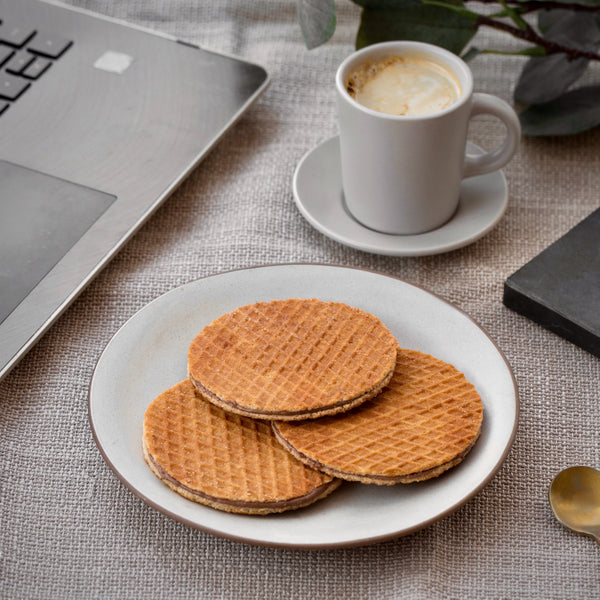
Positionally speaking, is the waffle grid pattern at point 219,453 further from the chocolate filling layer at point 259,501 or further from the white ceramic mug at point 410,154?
the white ceramic mug at point 410,154

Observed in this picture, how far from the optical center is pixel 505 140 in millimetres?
979

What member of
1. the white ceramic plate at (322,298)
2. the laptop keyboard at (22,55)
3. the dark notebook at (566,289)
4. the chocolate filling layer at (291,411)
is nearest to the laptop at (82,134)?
the laptop keyboard at (22,55)

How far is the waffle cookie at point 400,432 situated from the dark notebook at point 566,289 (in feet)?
0.55

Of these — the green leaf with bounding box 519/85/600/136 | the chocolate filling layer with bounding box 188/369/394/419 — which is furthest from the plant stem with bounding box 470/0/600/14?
the chocolate filling layer with bounding box 188/369/394/419

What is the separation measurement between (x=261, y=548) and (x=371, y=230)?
0.45m

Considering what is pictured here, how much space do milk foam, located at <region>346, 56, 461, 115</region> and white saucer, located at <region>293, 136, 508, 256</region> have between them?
16cm

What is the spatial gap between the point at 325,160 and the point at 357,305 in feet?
1.00

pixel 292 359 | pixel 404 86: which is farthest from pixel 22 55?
pixel 292 359

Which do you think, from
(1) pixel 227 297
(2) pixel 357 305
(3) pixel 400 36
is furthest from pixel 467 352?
(3) pixel 400 36

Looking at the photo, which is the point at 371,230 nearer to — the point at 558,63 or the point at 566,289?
the point at 566,289

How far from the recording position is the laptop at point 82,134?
2.91 ft

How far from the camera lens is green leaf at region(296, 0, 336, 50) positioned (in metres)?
0.92

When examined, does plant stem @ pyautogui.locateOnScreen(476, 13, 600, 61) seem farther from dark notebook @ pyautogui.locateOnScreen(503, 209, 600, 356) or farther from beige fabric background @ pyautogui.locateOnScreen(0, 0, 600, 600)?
dark notebook @ pyautogui.locateOnScreen(503, 209, 600, 356)

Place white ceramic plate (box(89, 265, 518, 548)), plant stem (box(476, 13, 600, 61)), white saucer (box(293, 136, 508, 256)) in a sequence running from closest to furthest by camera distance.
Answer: white ceramic plate (box(89, 265, 518, 548)) → white saucer (box(293, 136, 508, 256)) → plant stem (box(476, 13, 600, 61))
